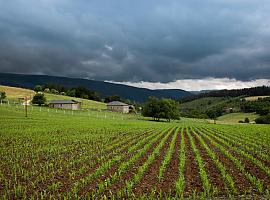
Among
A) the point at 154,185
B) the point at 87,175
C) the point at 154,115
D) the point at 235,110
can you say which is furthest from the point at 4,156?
the point at 235,110

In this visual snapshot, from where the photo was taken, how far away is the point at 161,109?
12100cm

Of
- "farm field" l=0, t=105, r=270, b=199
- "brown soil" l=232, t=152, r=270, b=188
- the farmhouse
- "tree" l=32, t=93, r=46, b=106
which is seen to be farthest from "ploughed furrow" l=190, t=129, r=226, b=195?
the farmhouse

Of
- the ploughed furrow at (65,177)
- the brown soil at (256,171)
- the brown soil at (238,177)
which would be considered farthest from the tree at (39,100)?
the brown soil at (256,171)

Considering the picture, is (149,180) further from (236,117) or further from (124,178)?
(236,117)

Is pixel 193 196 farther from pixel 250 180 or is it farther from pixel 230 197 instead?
pixel 250 180

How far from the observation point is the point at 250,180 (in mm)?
15945

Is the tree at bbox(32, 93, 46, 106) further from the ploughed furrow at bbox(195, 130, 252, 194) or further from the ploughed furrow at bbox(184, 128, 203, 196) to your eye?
the ploughed furrow at bbox(195, 130, 252, 194)

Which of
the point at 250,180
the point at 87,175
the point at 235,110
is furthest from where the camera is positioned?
the point at 235,110

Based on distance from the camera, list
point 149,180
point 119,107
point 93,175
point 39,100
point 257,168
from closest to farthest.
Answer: point 149,180 < point 93,175 < point 257,168 < point 39,100 < point 119,107

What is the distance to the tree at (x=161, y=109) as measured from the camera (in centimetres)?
12075

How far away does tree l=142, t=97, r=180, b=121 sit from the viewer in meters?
121

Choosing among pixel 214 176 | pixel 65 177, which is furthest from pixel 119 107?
pixel 214 176

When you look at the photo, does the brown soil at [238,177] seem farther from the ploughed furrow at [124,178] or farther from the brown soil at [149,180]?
the ploughed furrow at [124,178]

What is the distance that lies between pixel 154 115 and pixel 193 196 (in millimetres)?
110122
